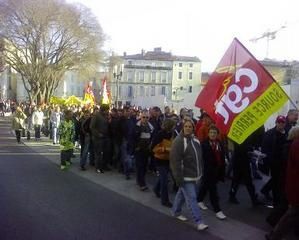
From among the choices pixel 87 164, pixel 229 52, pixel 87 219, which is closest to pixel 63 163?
pixel 87 164

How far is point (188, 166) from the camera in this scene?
7148 mm

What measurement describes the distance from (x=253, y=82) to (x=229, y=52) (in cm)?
67

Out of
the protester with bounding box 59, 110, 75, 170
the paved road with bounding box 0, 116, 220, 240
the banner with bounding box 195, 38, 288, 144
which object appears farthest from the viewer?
the protester with bounding box 59, 110, 75, 170

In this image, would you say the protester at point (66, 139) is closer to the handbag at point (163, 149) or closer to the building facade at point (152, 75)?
the handbag at point (163, 149)

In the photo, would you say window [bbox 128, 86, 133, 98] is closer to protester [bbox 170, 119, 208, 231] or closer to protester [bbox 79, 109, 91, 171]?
protester [bbox 79, 109, 91, 171]

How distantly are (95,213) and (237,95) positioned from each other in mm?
2946

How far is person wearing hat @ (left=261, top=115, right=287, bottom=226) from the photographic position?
23.4 feet

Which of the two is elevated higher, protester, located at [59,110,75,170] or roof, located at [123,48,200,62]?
roof, located at [123,48,200,62]

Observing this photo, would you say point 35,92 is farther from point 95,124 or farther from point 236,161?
point 236,161

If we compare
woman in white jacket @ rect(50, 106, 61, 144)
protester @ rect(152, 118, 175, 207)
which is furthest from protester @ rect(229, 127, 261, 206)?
woman in white jacket @ rect(50, 106, 61, 144)

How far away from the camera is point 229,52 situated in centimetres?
783

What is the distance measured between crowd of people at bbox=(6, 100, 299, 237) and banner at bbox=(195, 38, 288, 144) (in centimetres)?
37

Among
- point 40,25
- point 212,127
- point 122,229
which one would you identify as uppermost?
point 40,25

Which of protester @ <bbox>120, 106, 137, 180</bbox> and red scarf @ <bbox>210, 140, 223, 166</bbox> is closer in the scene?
red scarf @ <bbox>210, 140, 223, 166</bbox>
